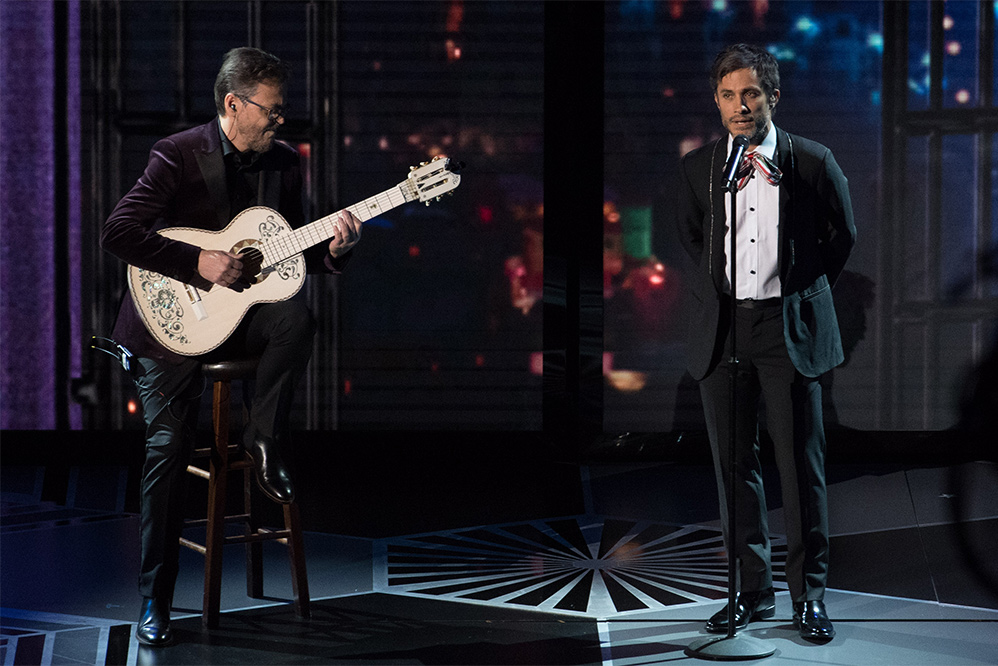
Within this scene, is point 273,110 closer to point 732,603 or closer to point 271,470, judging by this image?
point 271,470

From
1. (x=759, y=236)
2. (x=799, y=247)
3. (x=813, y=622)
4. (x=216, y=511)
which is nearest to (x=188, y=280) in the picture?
(x=216, y=511)

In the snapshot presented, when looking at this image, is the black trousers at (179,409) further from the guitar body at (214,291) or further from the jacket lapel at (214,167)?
the jacket lapel at (214,167)

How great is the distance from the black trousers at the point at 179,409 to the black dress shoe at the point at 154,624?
3 centimetres

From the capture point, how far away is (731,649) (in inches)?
142

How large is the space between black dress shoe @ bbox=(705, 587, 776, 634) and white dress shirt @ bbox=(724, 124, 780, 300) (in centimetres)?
103

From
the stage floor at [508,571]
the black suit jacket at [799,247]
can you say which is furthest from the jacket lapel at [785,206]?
the stage floor at [508,571]

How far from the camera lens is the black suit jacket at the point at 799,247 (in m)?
3.73

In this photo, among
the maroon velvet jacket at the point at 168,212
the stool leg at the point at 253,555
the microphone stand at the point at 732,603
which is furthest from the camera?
the stool leg at the point at 253,555

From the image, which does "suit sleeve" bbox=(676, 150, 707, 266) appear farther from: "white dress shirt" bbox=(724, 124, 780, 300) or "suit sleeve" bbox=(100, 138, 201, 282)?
"suit sleeve" bbox=(100, 138, 201, 282)

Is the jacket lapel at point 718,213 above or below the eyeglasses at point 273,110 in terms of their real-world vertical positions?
below

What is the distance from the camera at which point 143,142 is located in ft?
22.9

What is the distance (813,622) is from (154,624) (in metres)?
2.21

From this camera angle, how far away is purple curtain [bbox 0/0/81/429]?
6.98 meters

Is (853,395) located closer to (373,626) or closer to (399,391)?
(399,391)
